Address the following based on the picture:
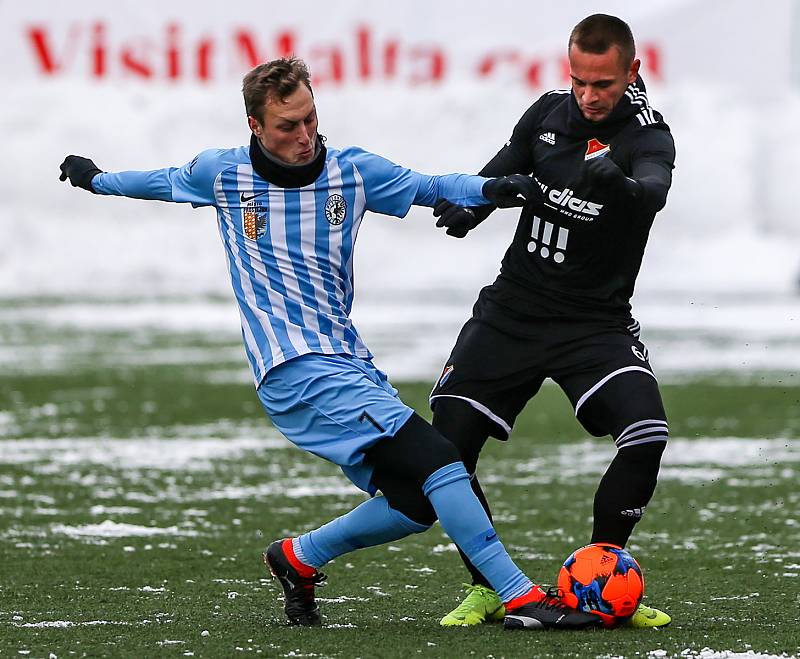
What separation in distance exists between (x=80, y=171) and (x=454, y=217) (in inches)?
52.5

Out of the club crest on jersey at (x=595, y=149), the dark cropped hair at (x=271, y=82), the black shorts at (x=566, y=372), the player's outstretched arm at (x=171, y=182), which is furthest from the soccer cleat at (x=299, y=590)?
the club crest on jersey at (x=595, y=149)

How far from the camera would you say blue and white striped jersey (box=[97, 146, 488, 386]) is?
5.18 meters

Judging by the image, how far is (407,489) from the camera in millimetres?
5152

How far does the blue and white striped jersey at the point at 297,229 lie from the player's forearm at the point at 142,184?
1 centimetres

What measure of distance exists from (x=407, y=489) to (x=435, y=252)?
103 feet

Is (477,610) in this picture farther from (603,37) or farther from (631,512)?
(603,37)

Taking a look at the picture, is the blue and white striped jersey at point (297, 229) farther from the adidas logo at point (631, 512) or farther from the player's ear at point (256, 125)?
the adidas logo at point (631, 512)

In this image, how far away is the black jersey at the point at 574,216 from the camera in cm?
547

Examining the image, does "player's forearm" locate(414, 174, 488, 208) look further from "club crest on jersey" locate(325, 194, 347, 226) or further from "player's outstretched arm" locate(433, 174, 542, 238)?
"club crest on jersey" locate(325, 194, 347, 226)

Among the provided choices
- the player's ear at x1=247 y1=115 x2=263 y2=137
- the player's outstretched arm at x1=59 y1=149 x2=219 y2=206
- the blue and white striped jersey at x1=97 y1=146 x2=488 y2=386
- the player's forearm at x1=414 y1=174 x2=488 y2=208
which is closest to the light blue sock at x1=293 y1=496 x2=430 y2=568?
the blue and white striped jersey at x1=97 y1=146 x2=488 y2=386

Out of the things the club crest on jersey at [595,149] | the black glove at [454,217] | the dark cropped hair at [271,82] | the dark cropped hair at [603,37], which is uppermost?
the dark cropped hair at [603,37]

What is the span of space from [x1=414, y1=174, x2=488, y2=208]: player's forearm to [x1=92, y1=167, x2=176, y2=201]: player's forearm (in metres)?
0.81

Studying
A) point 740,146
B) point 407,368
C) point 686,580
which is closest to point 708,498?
point 686,580

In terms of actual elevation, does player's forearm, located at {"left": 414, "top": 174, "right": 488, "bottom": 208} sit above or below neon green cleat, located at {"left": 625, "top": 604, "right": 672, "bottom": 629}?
above
